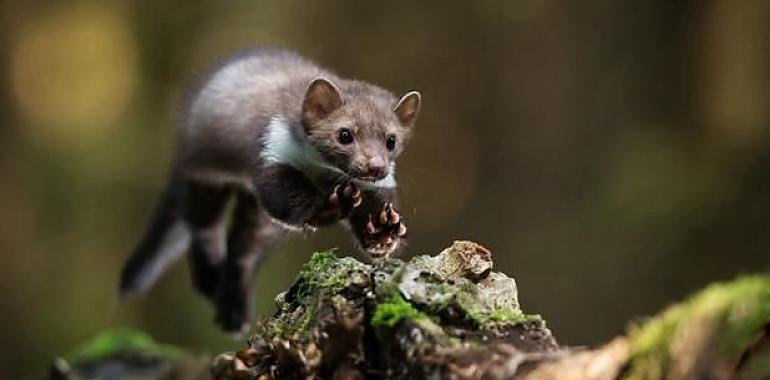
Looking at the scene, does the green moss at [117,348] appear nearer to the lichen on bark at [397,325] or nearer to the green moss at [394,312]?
the lichen on bark at [397,325]

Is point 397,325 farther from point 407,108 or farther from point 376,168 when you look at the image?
point 407,108

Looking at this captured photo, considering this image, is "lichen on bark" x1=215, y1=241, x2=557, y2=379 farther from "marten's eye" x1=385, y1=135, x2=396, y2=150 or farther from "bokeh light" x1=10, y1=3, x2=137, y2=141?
"bokeh light" x1=10, y1=3, x2=137, y2=141

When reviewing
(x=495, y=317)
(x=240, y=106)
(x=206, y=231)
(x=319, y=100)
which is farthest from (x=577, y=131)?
(x=495, y=317)

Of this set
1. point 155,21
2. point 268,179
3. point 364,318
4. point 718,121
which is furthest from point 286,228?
point 155,21

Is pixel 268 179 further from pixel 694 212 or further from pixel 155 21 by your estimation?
pixel 155 21

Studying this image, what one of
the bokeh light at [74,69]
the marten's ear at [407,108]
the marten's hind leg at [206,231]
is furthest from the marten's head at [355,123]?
the bokeh light at [74,69]
